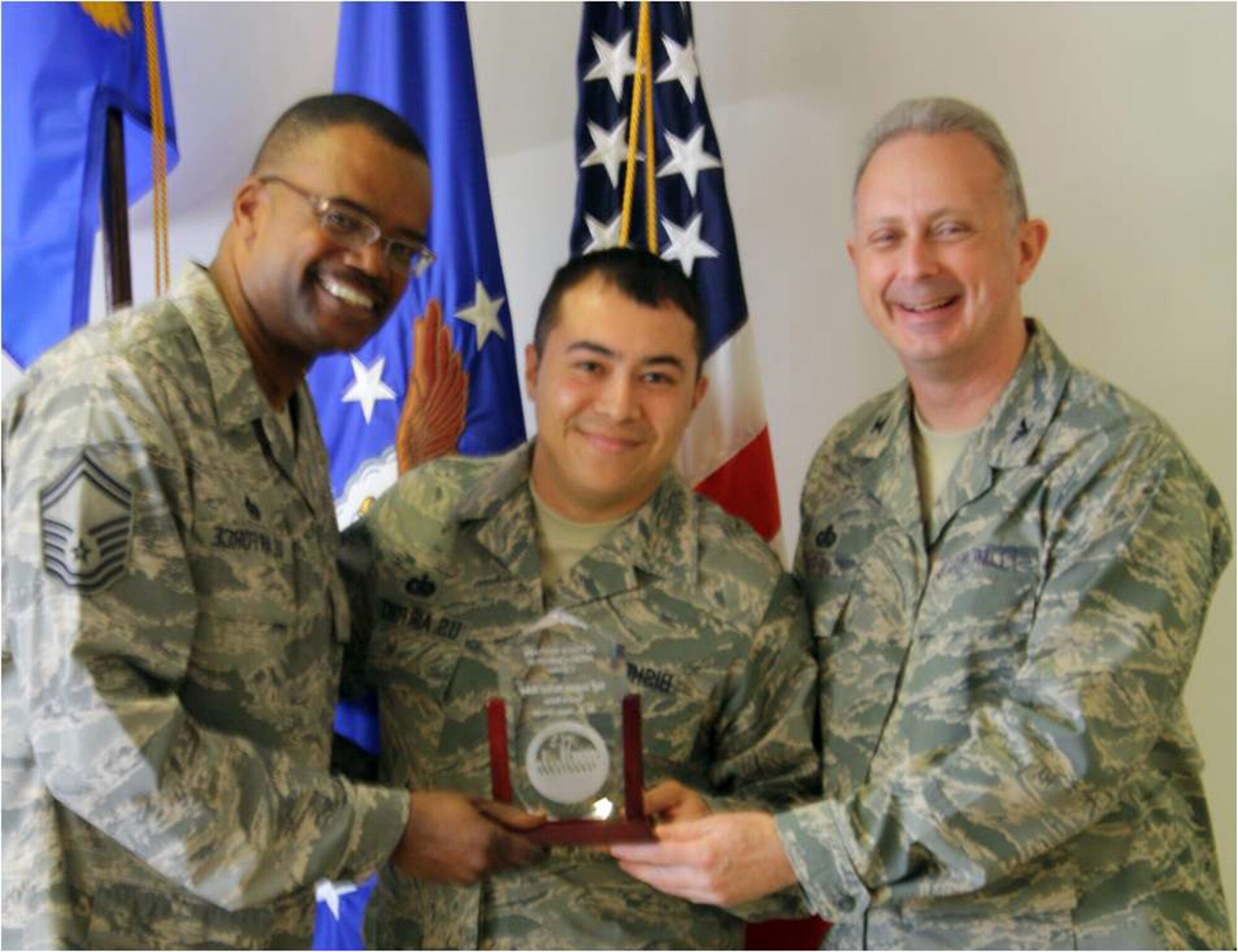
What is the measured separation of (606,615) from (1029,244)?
33.5 inches

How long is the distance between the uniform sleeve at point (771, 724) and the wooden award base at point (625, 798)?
0.67ft

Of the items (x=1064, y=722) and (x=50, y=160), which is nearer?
(x=1064, y=722)

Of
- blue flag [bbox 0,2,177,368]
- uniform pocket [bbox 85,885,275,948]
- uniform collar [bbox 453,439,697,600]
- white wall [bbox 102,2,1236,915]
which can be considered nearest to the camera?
uniform pocket [bbox 85,885,275,948]

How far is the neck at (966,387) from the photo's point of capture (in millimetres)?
1888

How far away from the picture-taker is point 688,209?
2.61 m

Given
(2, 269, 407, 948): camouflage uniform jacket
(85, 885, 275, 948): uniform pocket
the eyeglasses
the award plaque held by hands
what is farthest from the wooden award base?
the eyeglasses

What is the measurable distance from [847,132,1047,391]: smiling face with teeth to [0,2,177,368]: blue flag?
152 cm

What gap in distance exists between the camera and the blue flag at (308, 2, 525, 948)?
2.53 m

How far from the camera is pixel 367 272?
174cm

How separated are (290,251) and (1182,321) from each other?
1.87 metres

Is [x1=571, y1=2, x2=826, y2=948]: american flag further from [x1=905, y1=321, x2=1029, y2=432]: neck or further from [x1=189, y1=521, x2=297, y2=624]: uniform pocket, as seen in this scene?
[x1=189, y1=521, x2=297, y2=624]: uniform pocket

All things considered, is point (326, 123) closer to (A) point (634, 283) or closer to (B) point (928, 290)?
(A) point (634, 283)

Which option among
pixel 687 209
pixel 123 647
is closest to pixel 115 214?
pixel 687 209

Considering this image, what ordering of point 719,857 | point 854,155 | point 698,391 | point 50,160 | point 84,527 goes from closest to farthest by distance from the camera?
point 84,527, point 719,857, point 698,391, point 50,160, point 854,155
